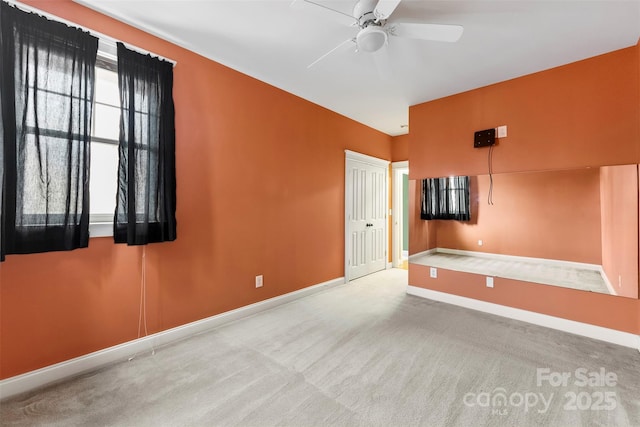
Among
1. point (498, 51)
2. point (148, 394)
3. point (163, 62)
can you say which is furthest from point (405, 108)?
point (148, 394)

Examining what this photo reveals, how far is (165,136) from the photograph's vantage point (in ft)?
7.86

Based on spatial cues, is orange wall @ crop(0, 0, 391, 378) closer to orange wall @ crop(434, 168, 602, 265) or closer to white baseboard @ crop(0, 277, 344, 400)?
white baseboard @ crop(0, 277, 344, 400)

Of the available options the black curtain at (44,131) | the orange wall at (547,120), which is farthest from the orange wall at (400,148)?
the black curtain at (44,131)

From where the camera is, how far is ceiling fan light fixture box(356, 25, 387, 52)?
1.86 m

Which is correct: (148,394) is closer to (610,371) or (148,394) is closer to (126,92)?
(126,92)

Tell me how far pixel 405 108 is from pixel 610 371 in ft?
11.7

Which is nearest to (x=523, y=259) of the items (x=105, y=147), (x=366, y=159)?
(x=366, y=159)

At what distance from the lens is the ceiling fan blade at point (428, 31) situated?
183cm

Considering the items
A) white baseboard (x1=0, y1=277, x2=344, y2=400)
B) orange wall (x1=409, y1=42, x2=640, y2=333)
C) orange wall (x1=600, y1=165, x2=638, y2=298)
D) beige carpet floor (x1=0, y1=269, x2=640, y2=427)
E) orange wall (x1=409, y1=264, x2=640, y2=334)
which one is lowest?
beige carpet floor (x1=0, y1=269, x2=640, y2=427)

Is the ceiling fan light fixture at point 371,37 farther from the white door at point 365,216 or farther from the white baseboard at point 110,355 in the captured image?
the white baseboard at point 110,355

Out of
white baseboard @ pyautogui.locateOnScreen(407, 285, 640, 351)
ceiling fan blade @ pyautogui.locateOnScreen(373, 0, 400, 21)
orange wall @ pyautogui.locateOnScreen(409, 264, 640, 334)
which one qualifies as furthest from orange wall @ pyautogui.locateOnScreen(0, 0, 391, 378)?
ceiling fan blade @ pyautogui.locateOnScreen(373, 0, 400, 21)

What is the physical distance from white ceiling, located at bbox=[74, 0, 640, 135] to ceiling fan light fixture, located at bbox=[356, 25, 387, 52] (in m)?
0.14

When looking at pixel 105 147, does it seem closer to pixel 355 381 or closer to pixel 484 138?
pixel 355 381

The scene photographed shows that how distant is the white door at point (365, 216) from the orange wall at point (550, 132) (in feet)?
3.92
